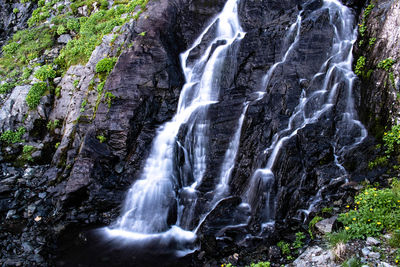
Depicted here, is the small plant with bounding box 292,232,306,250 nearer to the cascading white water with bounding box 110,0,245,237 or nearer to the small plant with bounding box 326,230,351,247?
the small plant with bounding box 326,230,351,247

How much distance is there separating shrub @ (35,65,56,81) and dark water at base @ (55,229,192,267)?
9035mm

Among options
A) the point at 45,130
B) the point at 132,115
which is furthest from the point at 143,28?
the point at 45,130

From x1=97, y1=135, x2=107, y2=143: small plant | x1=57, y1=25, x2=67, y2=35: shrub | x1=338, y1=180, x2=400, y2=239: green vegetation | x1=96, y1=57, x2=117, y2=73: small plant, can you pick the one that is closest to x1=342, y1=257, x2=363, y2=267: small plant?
x1=338, y1=180, x2=400, y2=239: green vegetation

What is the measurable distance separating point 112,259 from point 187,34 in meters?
10.3

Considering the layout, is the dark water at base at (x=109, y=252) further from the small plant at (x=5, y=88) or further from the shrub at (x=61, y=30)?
the shrub at (x=61, y=30)

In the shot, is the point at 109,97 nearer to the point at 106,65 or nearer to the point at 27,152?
the point at 106,65

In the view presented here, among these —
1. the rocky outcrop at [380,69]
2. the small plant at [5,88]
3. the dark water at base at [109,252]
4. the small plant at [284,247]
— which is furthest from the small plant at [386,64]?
the small plant at [5,88]

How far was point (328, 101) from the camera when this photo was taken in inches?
425

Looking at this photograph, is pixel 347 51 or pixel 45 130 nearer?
pixel 347 51

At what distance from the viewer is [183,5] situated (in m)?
14.0

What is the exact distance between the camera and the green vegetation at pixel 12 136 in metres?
13.8

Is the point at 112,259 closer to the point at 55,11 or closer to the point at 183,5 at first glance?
the point at 183,5

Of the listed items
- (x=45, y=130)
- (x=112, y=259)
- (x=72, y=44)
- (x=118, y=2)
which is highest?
(x=118, y=2)

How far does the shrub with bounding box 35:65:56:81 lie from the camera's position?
1508 cm
